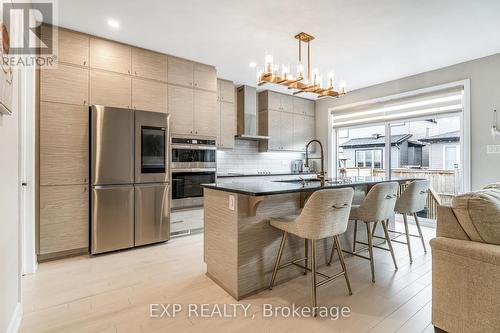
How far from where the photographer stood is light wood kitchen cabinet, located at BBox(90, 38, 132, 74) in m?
3.26

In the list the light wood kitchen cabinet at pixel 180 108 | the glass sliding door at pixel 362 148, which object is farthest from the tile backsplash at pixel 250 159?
the light wood kitchen cabinet at pixel 180 108

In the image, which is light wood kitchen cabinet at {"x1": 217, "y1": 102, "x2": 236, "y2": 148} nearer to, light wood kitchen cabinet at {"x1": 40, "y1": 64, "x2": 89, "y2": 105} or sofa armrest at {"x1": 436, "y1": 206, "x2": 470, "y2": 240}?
light wood kitchen cabinet at {"x1": 40, "y1": 64, "x2": 89, "y2": 105}

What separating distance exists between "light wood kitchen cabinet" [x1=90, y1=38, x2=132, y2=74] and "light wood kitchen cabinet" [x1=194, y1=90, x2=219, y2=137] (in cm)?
106

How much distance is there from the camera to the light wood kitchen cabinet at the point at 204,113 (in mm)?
4113

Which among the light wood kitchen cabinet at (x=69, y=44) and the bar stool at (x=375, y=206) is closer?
the bar stool at (x=375, y=206)

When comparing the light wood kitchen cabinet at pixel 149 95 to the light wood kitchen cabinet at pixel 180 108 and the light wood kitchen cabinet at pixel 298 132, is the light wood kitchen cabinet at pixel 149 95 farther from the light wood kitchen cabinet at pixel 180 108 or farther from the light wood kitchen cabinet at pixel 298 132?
the light wood kitchen cabinet at pixel 298 132

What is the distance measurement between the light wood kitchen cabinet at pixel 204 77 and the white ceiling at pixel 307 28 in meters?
0.15

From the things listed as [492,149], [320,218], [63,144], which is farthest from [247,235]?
[492,149]

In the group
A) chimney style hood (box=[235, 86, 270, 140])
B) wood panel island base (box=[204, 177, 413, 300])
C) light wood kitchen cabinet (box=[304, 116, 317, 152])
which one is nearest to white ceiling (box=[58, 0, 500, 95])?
chimney style hood (box=[235, 86, 270, 140])

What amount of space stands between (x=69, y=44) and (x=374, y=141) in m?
5.56

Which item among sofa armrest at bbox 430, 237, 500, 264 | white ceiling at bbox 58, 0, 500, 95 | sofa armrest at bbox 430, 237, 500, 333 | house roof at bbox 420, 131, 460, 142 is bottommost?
sofa armrest at bbox 430, 237, 500, 333

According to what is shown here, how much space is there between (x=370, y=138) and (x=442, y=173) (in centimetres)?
150

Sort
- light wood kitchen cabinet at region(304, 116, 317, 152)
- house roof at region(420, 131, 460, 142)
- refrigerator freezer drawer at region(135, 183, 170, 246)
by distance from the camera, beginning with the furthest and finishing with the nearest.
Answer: light wood kitchen cabinet at region(304, 116, 317, 152) < house roof at region(420, 131, 460, 142) < refrigerator freezer drawer at region(135, 183, 170, 246)

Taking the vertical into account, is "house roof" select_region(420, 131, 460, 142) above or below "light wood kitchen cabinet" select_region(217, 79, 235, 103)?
below
